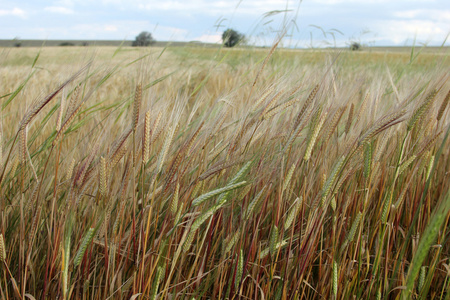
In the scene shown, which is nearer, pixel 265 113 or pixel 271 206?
pixel 265 113

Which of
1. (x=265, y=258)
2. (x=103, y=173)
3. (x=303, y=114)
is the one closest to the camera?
(x=103, y=173)

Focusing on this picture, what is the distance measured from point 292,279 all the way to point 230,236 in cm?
18

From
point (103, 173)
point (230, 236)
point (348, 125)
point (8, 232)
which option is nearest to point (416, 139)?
point (348, 125)

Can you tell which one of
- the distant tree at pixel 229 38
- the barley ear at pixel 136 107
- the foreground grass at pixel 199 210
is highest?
the distant tree at pixel 229 38

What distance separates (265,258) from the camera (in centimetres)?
95

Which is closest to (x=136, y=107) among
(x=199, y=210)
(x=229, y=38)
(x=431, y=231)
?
(x=199, y=210)

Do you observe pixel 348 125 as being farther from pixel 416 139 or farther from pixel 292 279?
pixel 292 279

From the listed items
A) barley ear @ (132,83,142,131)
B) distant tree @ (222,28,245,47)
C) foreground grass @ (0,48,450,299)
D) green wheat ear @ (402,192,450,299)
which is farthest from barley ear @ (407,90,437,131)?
distant tree @ (222,28,245,47)

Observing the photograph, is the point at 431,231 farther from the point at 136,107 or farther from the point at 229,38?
the point at 229,38

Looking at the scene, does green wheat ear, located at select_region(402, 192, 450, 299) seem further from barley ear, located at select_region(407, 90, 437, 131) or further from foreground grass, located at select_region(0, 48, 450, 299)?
barley ear, located at select_region(407, 90, 437, 131)

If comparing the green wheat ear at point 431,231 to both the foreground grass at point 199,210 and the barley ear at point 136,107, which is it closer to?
the foreground grass at point 199,210

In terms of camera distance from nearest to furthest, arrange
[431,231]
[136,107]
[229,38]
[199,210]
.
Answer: [431,231]
[136,107]
[199,210]
[229,38]

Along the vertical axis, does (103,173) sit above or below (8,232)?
above

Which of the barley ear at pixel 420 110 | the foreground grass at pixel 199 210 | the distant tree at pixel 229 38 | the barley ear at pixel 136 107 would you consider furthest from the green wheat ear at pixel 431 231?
the distant tree at pixel 229 38
